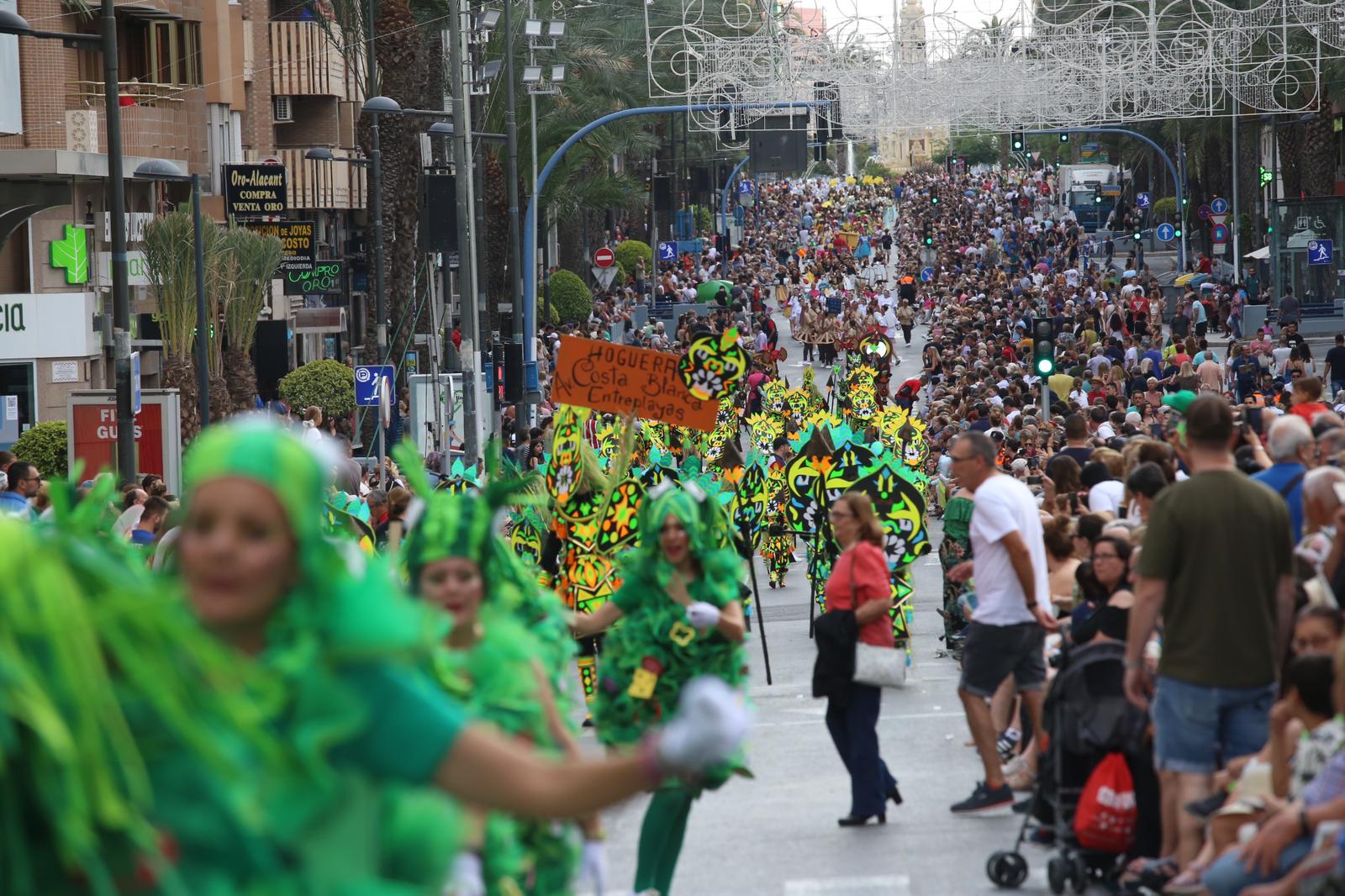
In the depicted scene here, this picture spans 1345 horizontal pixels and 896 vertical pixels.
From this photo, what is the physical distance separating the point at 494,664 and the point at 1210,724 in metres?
3.02

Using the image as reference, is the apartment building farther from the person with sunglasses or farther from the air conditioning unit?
the person with sunglasses

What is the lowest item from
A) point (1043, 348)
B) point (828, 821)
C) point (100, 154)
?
point (828, 821)

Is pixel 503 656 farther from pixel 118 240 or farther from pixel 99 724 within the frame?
pixel 118 240

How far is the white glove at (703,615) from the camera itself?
803cm

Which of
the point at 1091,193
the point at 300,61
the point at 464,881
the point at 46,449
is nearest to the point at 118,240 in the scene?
the point at 46,449

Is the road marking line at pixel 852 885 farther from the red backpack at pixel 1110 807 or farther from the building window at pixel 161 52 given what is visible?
the building window at pixel 161 52

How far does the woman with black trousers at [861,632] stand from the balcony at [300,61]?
136 feet

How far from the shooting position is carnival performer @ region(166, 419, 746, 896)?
296cm

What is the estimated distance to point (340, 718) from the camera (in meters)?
2.99

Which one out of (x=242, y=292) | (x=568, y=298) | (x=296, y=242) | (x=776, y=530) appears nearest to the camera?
(x=776, y=530)

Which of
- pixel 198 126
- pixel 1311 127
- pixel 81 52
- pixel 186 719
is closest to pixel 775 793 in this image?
pixel 186 719

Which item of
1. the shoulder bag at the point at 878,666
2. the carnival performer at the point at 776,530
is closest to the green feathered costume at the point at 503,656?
the shoulder bag at the point at 878,666

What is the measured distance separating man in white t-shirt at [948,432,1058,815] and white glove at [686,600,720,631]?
1.74 meters

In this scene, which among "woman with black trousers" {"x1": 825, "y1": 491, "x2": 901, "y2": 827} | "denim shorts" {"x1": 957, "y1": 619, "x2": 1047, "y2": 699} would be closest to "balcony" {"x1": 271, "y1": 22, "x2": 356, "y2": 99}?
"woman with black trousers" {"x1": 825, "y1": 491, "x2": 901, "y2": 827}
